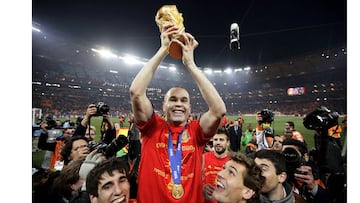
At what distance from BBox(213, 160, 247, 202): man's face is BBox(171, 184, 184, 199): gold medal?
0.19 meters

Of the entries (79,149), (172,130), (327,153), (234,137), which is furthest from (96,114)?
(234,137)

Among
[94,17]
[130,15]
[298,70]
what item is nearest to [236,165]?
[130,15]

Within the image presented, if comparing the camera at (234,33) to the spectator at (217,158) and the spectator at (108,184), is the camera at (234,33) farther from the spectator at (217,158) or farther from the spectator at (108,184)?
the spectator at (108,184)

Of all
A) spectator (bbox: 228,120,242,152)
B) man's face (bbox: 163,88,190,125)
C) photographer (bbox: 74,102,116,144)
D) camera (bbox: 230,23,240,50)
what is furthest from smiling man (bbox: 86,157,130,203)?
spectator (bbox: 228,120,242,152)

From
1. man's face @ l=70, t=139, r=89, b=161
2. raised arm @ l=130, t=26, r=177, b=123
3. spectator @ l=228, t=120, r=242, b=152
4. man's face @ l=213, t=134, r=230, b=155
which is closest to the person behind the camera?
raised arm @ l=130, t=26, r=177, b=123

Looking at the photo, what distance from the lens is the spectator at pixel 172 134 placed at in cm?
103

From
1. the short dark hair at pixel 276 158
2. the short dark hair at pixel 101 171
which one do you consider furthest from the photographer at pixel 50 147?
the short dark hair at pixel 276 158

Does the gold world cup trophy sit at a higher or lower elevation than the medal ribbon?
higher

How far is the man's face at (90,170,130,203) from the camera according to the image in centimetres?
109

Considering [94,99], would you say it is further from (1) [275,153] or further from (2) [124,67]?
(1) [275,153]

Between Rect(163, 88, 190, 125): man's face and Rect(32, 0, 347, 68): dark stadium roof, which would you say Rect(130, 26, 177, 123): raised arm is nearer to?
Rect(163, 88, 190, 125): man's face

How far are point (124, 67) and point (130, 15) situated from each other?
8729mm

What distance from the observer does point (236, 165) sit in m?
1.18

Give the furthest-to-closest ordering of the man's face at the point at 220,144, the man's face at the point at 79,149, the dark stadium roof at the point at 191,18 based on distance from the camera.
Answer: the dark stadium roof at the point at 191,18, the man's face at the point at 220,144, the man's face at the point at 79,149
